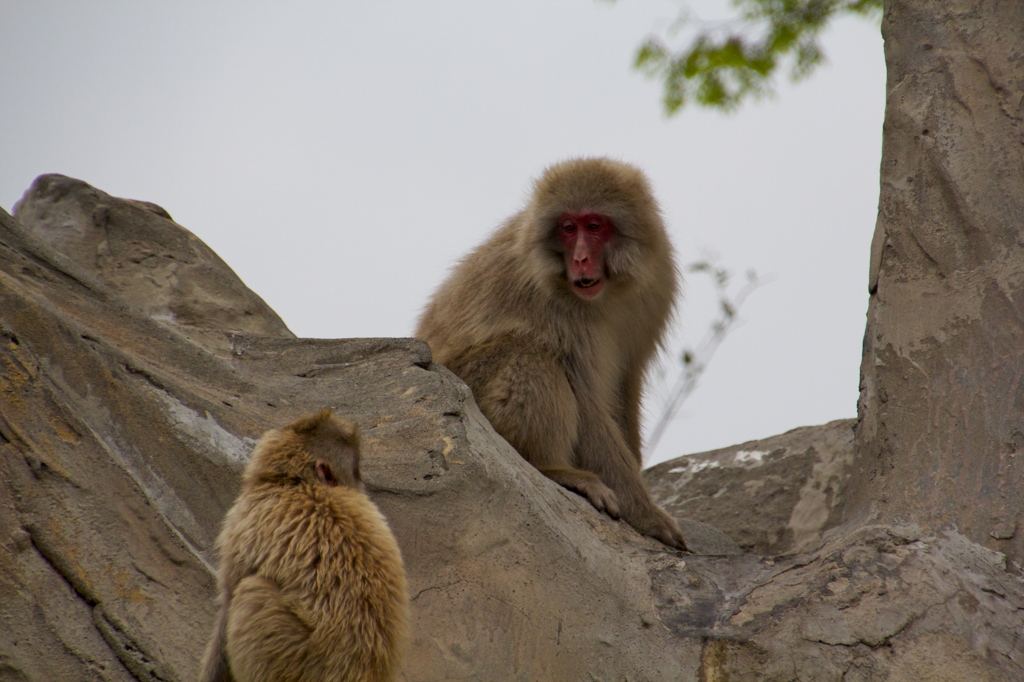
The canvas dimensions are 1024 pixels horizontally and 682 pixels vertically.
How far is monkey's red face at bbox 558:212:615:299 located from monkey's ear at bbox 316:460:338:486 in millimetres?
1658

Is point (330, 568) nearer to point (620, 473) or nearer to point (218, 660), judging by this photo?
point (218, 660)

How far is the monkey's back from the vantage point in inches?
86.3

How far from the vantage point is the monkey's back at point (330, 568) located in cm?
219

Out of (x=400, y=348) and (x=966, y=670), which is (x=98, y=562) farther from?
(x=966, y=670)

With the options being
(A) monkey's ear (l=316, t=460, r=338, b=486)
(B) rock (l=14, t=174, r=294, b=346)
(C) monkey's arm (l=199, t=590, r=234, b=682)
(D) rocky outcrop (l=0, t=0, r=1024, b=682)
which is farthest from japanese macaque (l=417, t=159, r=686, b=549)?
(C) monkey's arm (l=199, t=590, r=234, b=682)

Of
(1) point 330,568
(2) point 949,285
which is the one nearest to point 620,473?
(2) point 949,285

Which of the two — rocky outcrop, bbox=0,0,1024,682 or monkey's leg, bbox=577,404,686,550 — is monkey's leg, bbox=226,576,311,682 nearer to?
rocky outcrop, bbox=0,0,1024,682

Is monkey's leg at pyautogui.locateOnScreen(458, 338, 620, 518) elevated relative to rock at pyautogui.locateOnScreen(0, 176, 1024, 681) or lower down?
elevated

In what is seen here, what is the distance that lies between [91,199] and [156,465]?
1847 mm

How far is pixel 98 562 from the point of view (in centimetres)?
266

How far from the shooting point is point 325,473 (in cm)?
247

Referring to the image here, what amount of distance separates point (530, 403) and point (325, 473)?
1397 millimetres

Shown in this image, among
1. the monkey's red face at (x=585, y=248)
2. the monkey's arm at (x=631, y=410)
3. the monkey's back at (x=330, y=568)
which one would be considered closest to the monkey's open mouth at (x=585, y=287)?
the monkey's red face at (x=585, y=248)

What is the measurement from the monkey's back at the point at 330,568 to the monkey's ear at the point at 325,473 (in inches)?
1.7
